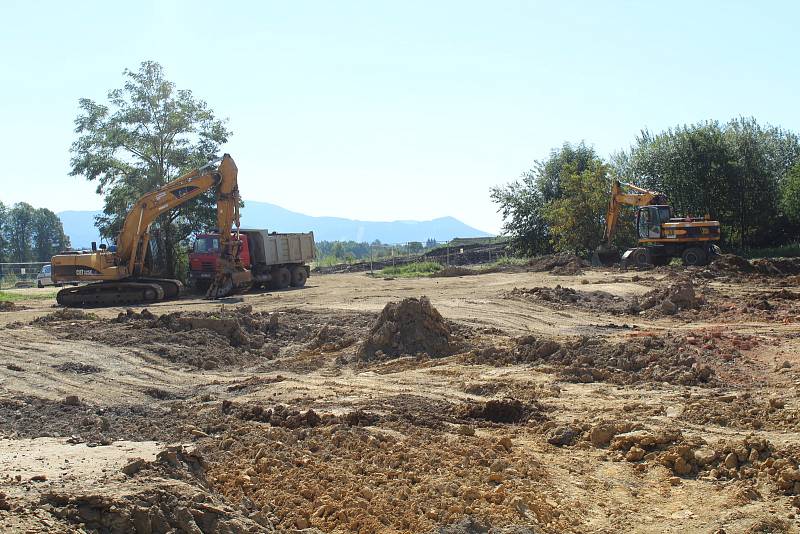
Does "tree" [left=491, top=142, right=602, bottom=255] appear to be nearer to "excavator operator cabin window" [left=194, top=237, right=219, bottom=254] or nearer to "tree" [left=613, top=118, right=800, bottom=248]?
"tree" [left=613, top=118, right=800, bottom=248]

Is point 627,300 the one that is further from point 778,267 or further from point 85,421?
point 85,421

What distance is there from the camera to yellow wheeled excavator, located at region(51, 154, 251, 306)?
25.6 meters

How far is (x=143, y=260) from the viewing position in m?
26.5

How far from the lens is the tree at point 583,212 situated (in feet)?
129

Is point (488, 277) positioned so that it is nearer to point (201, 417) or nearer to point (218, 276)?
point (218, 276)

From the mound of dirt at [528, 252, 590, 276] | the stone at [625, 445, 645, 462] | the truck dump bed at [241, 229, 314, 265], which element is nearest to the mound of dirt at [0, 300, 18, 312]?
the truck dump bed at [241, 229, 314, 265]

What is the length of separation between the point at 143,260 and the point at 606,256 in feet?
64.2

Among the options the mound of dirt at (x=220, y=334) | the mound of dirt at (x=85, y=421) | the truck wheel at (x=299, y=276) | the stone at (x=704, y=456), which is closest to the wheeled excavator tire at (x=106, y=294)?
the truck wheel at (x=299, y=276)

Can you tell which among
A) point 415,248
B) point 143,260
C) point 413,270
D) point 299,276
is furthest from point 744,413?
point 415,248

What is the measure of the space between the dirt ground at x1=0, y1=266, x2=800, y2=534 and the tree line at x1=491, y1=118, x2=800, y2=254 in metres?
21.6

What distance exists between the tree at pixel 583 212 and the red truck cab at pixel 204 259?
58.8 ft

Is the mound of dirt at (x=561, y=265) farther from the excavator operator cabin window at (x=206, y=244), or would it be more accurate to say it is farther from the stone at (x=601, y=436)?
the stone at (x=601, y=436)

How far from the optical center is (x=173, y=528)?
18.0 ft

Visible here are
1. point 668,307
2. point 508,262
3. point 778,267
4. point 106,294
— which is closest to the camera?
point 668,307
